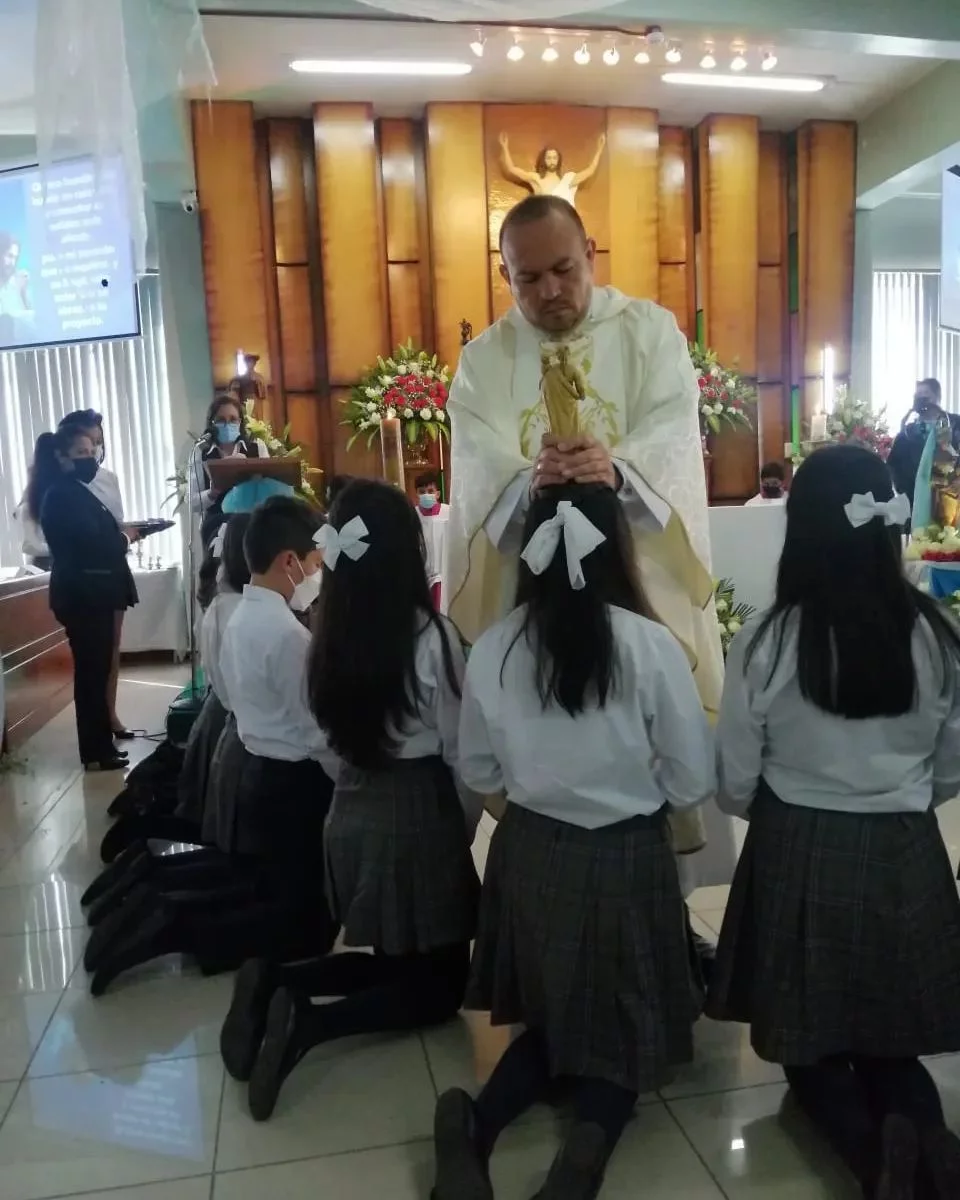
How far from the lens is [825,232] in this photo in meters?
6.94

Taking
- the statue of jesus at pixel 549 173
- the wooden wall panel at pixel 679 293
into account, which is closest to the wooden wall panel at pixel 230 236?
the statue of jesus at pixel 549 173

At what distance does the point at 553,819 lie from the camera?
161 centimetres

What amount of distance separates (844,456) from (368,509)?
815 millimetres

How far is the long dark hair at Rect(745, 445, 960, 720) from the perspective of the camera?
1465 millimetres

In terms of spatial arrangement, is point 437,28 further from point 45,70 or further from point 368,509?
point 368,509

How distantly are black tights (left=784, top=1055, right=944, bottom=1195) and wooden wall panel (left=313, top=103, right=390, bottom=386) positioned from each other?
18.0 ft

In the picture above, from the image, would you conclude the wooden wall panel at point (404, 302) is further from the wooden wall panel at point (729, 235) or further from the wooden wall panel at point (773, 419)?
the wooden wall panel at point (773, 419)

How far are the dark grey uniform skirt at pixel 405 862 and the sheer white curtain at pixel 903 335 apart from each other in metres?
7.91

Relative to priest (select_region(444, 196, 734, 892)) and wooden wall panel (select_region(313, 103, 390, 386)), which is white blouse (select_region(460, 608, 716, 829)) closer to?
priest (select_region(444, 196, 734, 892))

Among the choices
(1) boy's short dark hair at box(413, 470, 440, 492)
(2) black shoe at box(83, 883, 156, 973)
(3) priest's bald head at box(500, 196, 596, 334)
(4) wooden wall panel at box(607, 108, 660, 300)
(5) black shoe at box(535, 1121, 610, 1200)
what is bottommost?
(2) black shoe at box(83, 883, 156, 973)

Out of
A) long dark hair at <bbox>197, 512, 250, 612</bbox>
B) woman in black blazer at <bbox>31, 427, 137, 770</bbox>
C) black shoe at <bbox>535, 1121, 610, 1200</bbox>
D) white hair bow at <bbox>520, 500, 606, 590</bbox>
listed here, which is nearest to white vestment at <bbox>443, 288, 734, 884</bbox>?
white hair bow at <bbox>520, 500, 606, 590</bbox>

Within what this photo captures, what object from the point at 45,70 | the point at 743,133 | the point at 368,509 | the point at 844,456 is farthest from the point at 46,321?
the point at 743,133

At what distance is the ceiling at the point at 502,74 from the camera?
521cm

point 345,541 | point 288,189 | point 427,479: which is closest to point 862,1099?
point 345,541
